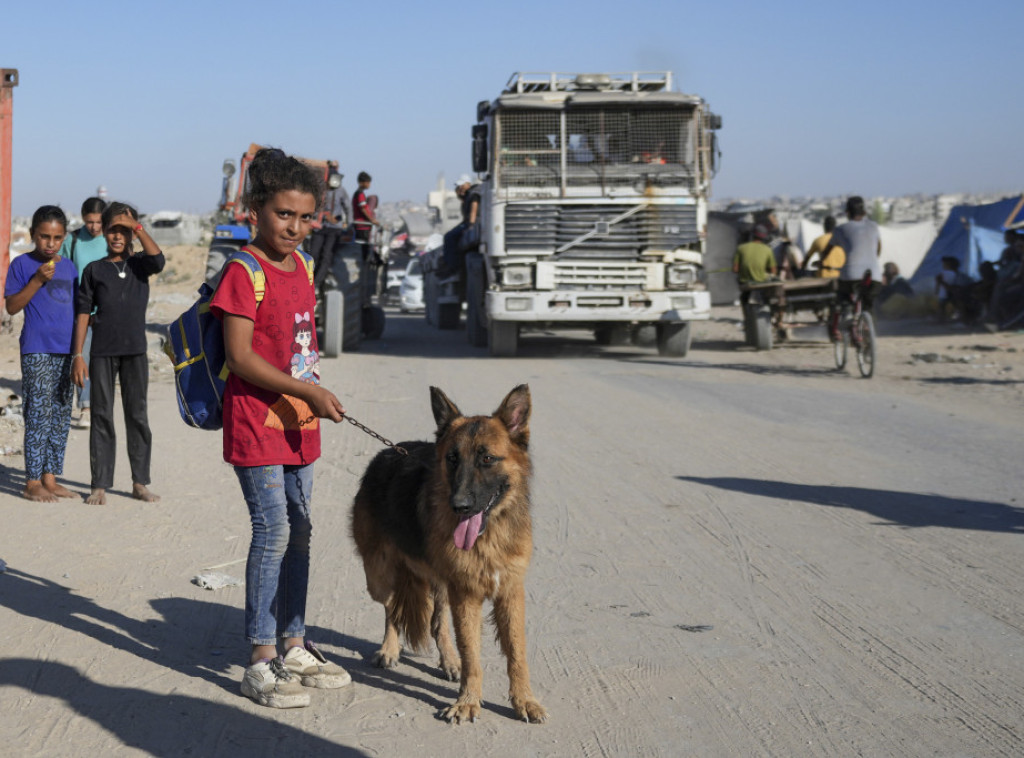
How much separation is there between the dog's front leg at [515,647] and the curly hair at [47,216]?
4850 millimetres

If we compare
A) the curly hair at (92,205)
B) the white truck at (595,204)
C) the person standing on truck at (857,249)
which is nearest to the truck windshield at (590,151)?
the white truck at (595,204)

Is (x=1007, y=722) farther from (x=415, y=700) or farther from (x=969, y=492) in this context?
(x=969, y=492)

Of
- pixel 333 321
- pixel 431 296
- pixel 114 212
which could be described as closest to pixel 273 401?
pixel 114 212

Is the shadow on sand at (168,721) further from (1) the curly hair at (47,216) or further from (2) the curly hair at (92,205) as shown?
(2) the curly hair at (92,205)

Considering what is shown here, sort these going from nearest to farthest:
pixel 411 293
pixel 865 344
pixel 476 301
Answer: pixel 865 344
pixel 476 301
pixel 411 293

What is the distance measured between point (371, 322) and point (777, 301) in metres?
7.65

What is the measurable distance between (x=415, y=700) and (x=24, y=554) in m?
3.10

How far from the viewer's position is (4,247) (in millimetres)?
14281

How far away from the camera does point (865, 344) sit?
15.2 metres

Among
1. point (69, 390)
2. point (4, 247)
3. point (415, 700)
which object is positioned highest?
point (4, 247)

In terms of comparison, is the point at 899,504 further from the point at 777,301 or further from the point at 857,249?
the point at 777,301

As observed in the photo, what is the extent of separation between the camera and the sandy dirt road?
3963 mm

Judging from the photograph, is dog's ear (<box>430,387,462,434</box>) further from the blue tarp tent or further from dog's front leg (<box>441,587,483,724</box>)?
the blue tarp tent

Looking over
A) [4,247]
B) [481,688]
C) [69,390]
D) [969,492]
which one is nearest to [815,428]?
[969,492]
